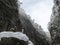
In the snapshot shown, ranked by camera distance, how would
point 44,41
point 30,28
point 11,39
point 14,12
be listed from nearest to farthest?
point 11,39 < point 14,12 < point 30,28 < point 44,41

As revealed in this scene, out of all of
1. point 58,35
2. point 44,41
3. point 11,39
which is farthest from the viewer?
point 44,41

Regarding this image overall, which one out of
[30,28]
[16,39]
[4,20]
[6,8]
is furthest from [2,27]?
[30,28]

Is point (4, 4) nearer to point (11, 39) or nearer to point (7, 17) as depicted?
point (7, 17)

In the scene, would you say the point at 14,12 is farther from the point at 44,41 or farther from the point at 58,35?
the point at 44,41

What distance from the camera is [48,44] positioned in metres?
26.6

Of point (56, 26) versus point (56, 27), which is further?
point (56, 26)

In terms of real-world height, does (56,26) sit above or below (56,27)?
above

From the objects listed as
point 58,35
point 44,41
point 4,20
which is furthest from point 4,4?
point 44,41

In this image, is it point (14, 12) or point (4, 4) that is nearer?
point (4, 4)

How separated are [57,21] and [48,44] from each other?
4.40 m

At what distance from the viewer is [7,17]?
1323cm

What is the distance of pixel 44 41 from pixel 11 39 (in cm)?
1856

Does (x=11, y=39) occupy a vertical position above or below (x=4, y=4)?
below

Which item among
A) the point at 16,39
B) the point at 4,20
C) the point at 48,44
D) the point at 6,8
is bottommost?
the point at 48,44
